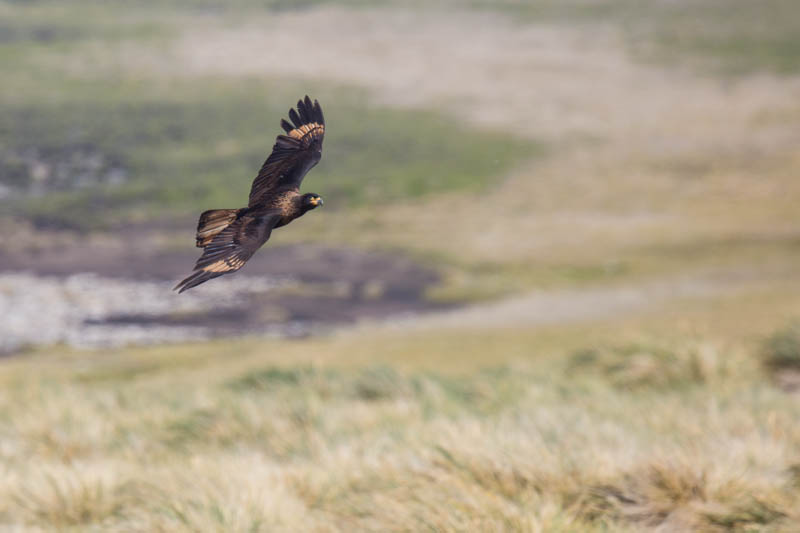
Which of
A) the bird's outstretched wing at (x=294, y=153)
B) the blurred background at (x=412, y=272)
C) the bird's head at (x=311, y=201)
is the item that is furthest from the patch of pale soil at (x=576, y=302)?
the bird's head at (x=311, y=201)

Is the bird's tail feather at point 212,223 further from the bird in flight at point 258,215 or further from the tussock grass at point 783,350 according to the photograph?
the tussock grass at point 783,350

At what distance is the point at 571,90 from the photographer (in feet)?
443

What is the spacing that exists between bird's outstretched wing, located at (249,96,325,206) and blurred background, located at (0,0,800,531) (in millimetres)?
1336

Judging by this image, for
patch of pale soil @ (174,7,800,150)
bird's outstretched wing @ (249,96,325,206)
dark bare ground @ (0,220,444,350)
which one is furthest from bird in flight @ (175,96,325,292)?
patch of pale soil @ (174,7,800,150)

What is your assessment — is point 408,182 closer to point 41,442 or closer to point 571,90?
point 571,90

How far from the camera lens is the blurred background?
7129mm

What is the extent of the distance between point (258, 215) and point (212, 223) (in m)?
0.14

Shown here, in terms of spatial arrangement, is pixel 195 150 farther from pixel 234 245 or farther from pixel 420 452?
pixel 234 245

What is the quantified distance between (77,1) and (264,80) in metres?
62.6

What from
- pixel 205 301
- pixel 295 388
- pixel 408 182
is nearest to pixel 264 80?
pixel 408 182

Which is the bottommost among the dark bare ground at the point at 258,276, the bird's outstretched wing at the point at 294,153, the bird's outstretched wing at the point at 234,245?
the dark bare ground at the point at 258,276

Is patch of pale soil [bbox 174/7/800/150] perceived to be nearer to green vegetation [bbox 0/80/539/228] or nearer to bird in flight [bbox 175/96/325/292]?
green vegetation [bbox 0/80/539/228]

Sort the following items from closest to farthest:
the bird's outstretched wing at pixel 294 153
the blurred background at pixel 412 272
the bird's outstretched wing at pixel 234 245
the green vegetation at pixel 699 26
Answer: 1. the bird's outstretched wing at pixel 234 245
2. the bird's outstretched wing at pixel 294 153
3. the blurred background at pixel 412 272
4. the green vegetation at pixel 699 26

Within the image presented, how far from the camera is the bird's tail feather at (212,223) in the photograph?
281cm
